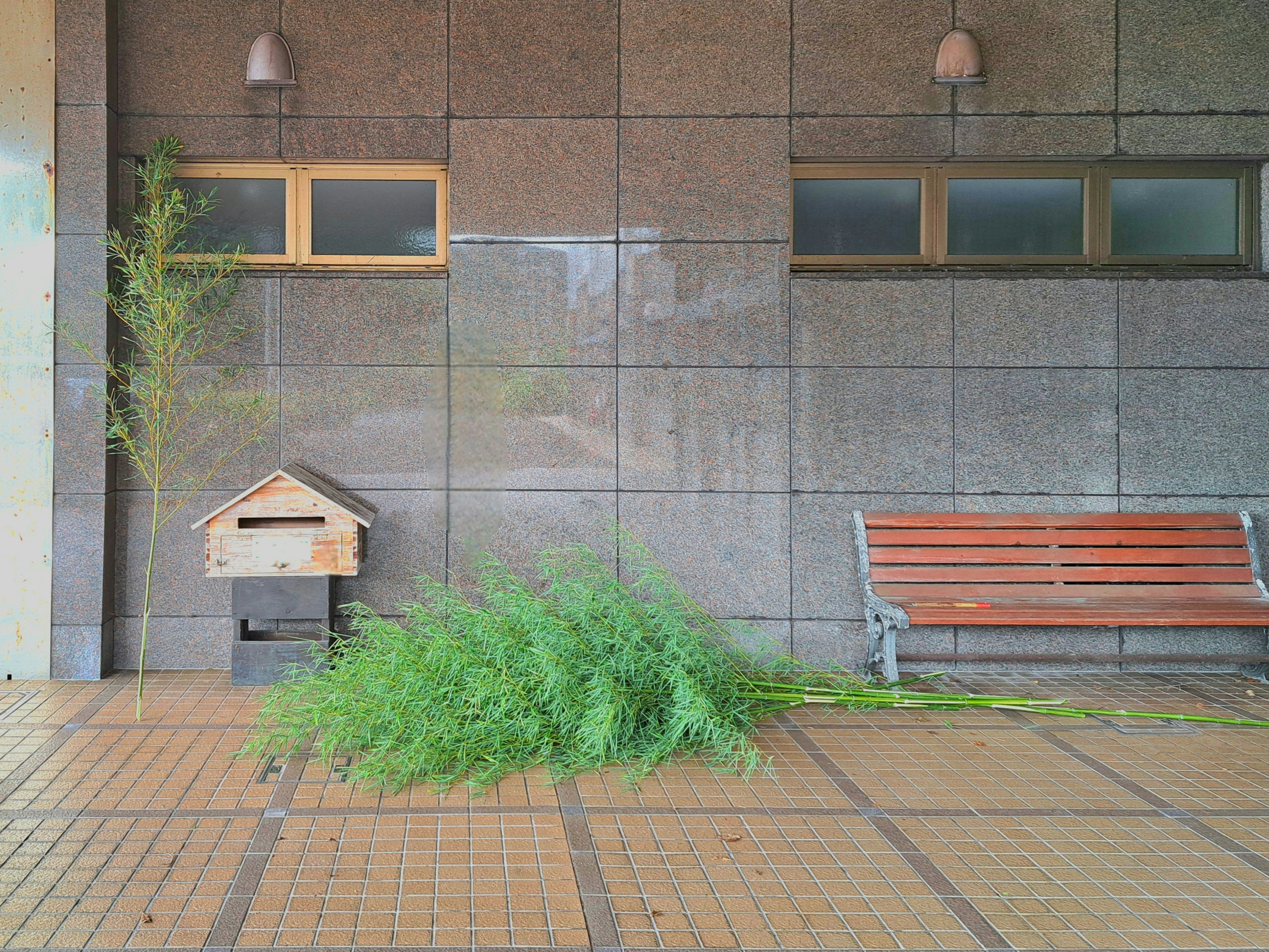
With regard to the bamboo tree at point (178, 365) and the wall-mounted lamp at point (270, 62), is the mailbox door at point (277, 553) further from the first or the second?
the wall-mounted lamp at point (270, 62)

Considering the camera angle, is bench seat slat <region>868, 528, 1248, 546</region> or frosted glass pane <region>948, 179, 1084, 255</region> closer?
bench seat slat <region>868, 528, 1248, 546</region>

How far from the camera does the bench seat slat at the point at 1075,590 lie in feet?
19.9

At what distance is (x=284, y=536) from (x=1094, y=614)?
14.6 ft

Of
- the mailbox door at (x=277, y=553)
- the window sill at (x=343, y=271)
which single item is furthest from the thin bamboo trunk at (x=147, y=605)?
the window sill at (x=343, y=271)

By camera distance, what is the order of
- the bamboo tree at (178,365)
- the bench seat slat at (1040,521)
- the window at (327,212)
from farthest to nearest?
the window at (327,212), the bench seat slat at (1040,521), the bamboo tree at (178,365)

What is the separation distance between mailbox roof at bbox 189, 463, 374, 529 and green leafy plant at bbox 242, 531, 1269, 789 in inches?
31.3

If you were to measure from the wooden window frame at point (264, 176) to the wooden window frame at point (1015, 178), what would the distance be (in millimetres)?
3919

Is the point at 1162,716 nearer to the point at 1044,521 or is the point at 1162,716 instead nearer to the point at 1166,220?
the point at 1044,521

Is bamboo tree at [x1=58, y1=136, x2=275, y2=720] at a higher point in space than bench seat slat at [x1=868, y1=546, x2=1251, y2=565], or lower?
higher

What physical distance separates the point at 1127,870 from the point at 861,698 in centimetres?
199

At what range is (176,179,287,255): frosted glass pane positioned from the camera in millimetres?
6250

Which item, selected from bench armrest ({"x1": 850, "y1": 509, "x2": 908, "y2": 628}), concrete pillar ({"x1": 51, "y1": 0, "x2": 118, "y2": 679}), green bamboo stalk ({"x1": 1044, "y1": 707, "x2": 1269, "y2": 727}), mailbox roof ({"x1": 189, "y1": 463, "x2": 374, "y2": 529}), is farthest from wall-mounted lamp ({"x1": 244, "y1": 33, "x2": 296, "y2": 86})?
green bamboo stalk ({"x1": 1044, "y1": 707, "x2": 1269, "y2": 727})

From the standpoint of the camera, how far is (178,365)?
607cm

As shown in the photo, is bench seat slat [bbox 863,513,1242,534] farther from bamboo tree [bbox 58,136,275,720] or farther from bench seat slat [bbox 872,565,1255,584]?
bamboo tree [bbox 58,136,275,720]
